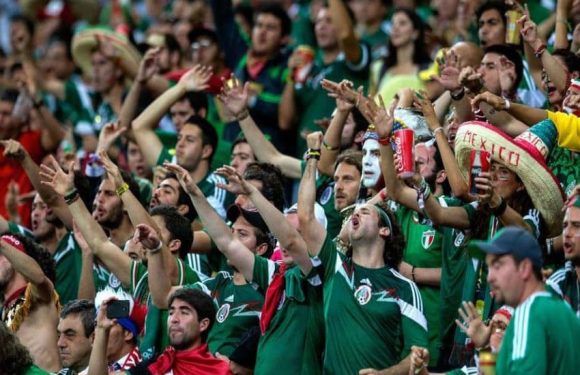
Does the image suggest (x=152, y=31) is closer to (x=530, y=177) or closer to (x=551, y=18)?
(x=551, y=18)

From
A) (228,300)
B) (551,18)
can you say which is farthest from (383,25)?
(228,300)

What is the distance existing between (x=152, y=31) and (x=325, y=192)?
25.1 feet

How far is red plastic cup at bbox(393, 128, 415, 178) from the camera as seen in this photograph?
982 cm

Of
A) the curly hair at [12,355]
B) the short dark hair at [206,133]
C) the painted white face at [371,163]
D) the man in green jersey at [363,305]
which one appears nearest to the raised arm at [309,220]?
A: the man in green jersey at [363,305]

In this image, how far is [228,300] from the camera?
10.3m

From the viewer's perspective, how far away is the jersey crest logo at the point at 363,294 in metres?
9.44

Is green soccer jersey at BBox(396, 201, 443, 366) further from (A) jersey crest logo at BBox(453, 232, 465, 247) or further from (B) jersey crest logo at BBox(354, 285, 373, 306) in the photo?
(B) jersey crest logo at BBox(354, 285, 373, 306)

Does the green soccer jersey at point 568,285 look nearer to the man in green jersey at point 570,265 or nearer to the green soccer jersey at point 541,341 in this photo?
the man in green jersey at point 570,265

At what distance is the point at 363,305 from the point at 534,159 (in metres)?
1.40

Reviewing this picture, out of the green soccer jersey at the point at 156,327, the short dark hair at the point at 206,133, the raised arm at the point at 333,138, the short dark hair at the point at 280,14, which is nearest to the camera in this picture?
the green soccer jersey at the point at 156,327

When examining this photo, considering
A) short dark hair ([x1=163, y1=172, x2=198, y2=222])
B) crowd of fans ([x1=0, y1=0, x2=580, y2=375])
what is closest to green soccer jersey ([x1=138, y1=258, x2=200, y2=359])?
crowd of fans ([x1=0, y1=0, x2=580, y2=375])

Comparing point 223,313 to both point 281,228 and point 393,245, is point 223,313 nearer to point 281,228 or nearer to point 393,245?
point 281,228

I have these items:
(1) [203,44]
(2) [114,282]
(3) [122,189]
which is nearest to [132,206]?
(3) [122,189]

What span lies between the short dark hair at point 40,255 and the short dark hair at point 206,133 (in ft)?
6.16
